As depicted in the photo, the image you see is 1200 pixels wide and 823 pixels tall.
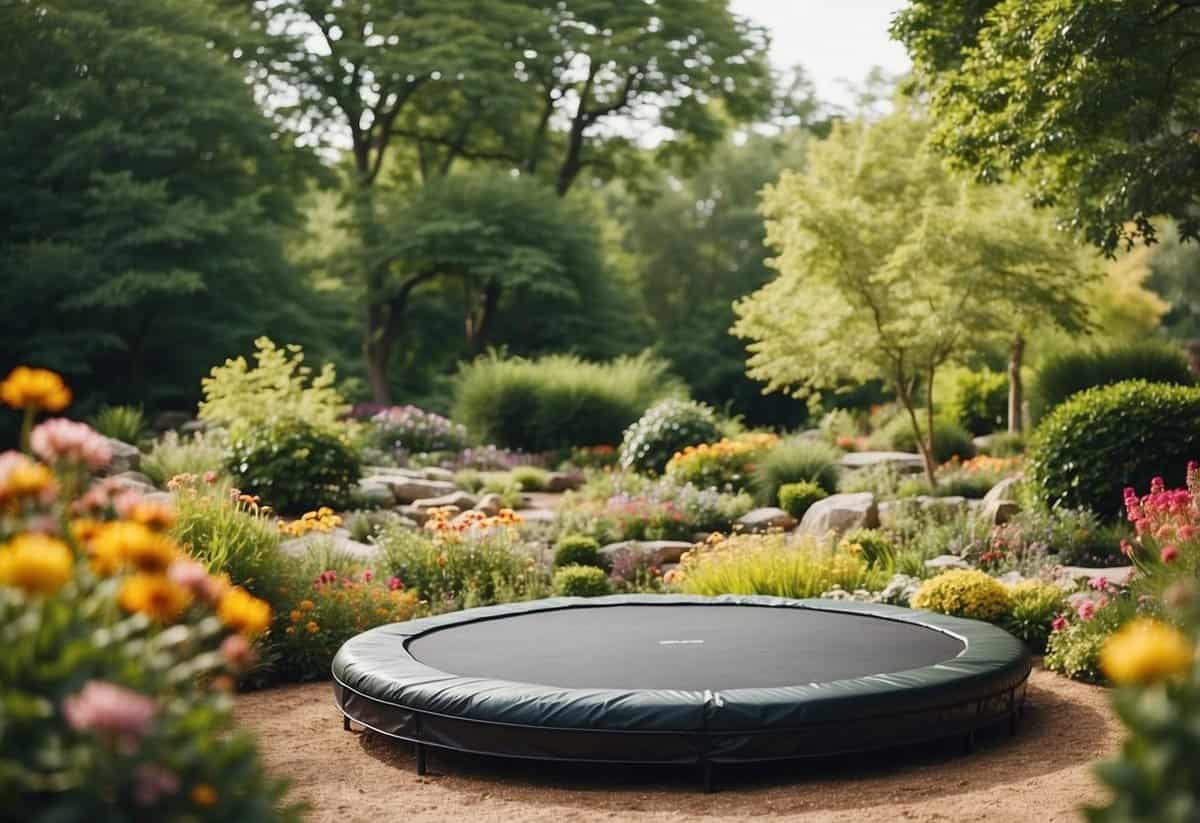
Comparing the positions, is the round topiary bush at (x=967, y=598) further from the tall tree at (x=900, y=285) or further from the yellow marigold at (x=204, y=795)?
the yellow marigold at (x=204, y=795)

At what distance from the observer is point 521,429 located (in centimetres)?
1508

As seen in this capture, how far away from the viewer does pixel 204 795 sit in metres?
1.55

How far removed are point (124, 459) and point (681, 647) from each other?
675cm

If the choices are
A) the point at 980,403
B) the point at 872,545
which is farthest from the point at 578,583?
the point at 980,403

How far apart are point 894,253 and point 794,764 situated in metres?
6.88

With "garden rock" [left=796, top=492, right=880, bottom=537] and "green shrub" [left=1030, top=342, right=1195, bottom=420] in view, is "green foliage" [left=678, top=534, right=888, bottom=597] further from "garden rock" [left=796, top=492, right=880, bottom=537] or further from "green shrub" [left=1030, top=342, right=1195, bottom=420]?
"green shrub" [left=1030, top=342, right=1195, bottom=420]

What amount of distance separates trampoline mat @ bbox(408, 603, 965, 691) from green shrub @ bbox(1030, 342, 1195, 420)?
23.0ft

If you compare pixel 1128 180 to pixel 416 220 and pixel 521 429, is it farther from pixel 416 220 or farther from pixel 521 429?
pixel 416 220

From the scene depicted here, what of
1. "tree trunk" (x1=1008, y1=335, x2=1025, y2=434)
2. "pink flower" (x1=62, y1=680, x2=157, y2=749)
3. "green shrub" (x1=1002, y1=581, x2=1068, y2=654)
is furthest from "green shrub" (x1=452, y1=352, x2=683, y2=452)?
"pink flower" (x1=62, y1=680, x2=157, y2=749)

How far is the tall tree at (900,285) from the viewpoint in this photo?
10.2 meters

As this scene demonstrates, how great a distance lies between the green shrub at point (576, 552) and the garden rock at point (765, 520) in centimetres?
162

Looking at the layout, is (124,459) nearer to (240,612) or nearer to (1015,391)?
(240,612)

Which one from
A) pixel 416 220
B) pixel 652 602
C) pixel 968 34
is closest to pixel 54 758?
pixel 652 602

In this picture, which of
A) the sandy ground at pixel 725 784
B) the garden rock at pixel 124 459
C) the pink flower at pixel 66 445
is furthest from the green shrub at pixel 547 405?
the pink flower at pixel 66 445
